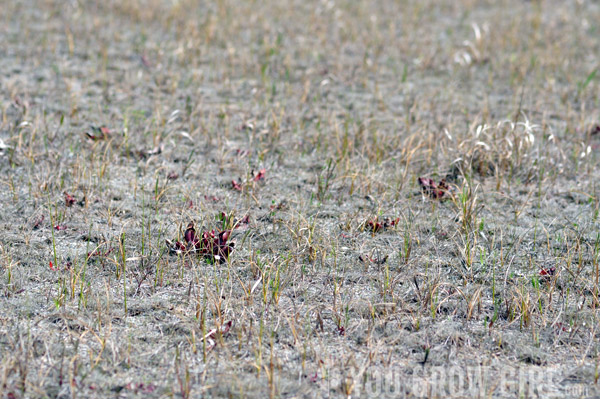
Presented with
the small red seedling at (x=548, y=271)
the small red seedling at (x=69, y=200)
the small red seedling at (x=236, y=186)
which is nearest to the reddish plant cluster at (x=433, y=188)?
the small red seedling at (x=548, y=271)

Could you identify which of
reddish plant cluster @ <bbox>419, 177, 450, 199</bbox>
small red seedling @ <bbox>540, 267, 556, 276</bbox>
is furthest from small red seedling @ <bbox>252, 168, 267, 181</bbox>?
small red seedling @ <bbox>540, 267, 556, 276</bbox>

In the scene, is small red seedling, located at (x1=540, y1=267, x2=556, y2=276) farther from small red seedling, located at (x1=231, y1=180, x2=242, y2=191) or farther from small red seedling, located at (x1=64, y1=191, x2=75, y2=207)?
small red seedling, located at (x1=64, y1=191, x2=75, y2=207)

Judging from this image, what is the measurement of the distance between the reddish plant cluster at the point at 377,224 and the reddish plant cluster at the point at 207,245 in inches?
37.2

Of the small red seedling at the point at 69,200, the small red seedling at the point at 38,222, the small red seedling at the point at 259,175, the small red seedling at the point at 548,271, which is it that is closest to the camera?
the small red seedling at the point at 548,271

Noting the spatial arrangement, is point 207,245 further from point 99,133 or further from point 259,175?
point 99,133

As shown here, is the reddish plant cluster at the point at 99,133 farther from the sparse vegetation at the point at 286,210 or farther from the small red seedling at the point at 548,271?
the small red seedling at the point at 548,271

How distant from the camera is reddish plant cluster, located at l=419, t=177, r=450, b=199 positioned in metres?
4.82

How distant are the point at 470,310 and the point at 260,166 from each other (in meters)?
2.30

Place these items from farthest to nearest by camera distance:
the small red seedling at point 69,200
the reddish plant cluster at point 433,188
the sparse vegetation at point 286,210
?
1. the reddish plant cluster at point 433,188
2. the small red seedling at point 69,200
3. the sparse vegetation at point 286,210

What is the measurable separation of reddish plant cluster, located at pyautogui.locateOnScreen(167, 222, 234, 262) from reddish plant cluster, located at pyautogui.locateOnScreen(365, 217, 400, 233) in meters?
0.94

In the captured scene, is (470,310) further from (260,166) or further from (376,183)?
(260,166)

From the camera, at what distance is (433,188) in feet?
15.9

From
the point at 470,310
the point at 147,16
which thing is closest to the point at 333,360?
the point at 470,310

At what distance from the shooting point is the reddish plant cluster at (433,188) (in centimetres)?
482
